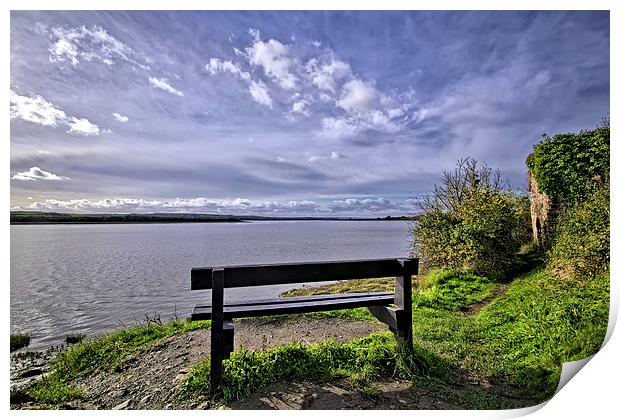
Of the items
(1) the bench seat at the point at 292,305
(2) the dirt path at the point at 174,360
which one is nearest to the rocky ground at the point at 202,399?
(2) the dirt path at the point at 174,360

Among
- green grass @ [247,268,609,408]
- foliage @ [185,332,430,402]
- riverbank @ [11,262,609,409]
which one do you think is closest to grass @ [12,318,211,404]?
riverbank @ [11,262,609,409]

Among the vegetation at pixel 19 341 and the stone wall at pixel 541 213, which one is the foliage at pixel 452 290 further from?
the vegetation at pixel 19 341

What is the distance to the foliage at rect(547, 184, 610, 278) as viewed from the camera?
589cm

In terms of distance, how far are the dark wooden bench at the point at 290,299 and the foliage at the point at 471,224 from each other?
589cm

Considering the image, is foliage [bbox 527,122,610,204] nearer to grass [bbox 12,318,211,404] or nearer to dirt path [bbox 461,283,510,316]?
dirt path [bbox 461,283,510,316]

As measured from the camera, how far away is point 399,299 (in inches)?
156

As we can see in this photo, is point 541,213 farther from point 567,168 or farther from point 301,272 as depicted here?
point 301,272

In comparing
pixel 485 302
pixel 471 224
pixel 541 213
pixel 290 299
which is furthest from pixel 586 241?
pixel 290 299

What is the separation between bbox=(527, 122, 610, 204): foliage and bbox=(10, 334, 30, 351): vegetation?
9.67 m

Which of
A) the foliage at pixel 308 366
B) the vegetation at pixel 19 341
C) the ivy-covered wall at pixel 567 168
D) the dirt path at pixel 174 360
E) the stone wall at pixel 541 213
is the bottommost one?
the vegetation at pixel 19 341

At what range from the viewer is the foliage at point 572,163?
724cm

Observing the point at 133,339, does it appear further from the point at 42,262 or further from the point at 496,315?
the point at 42,262
